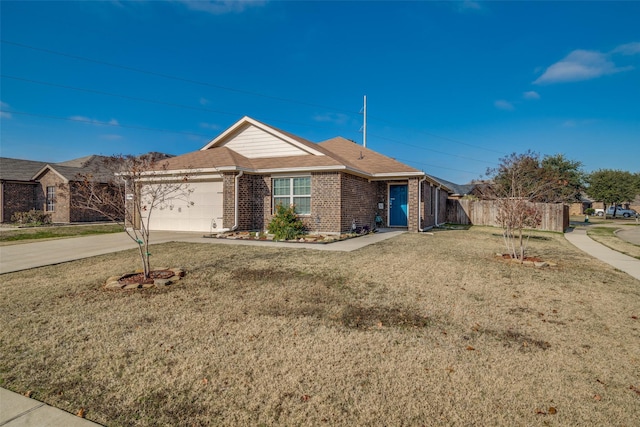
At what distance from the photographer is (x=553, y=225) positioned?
20.4m

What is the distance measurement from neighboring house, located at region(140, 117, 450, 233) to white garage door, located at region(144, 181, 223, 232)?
0.05 meters

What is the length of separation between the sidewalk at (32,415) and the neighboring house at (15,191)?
27.6 m

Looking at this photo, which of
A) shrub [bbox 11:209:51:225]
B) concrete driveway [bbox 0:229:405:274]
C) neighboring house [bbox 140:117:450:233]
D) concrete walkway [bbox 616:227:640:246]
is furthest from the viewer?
shrub [bbox 11:209:51:225]

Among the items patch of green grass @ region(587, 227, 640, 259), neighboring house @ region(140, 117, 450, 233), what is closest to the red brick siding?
neighboring house @ region(140, 117, 450, 233)

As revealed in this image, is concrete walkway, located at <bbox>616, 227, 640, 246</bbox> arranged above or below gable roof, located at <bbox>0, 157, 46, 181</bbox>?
below

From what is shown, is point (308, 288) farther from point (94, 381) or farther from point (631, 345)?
point (631, 345)

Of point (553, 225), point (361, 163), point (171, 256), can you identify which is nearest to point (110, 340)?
point (171, 256)

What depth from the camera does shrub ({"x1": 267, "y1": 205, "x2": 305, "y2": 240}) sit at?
12750 mm

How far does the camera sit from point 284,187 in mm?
14359

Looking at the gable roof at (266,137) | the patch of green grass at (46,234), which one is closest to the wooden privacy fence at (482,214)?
the gable roof at (266,137)

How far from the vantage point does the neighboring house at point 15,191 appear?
22344 mm

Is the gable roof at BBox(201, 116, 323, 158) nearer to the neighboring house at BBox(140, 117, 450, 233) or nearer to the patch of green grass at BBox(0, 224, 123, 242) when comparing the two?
the neighboring house at BBox(140, 117, 450, 233)

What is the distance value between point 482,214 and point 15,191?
3377 centimetres

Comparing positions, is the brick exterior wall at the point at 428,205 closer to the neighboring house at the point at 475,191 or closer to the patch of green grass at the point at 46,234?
the neighboring house at the point at 475,191
